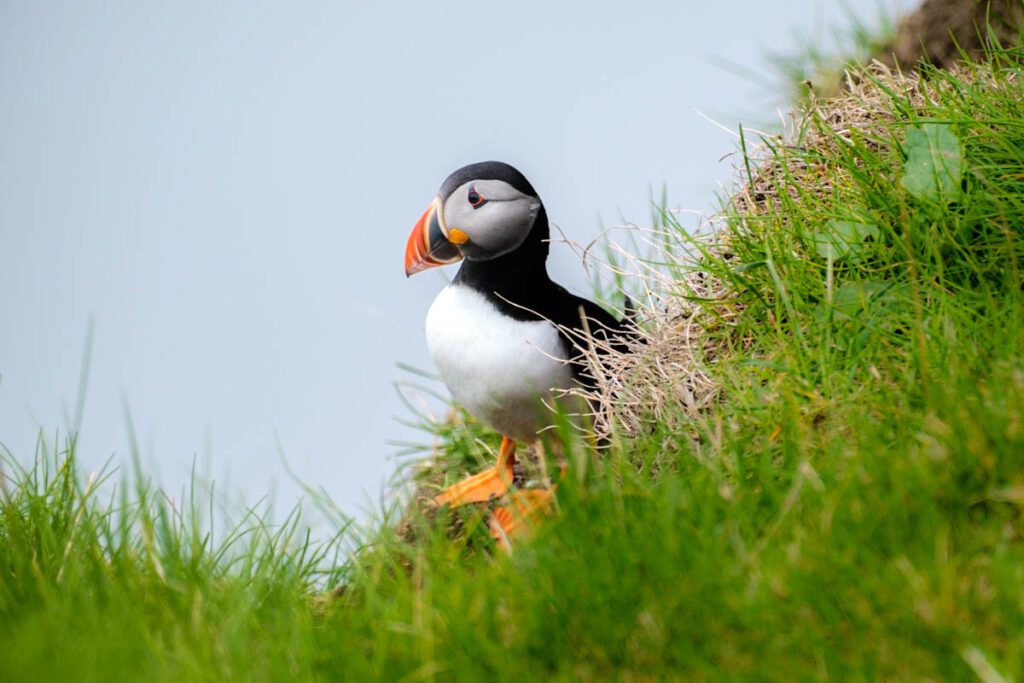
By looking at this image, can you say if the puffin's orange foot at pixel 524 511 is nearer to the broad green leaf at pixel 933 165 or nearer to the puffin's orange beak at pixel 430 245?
the puffin's orange beak at pixel 430 245

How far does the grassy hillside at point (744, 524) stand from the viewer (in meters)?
2.46

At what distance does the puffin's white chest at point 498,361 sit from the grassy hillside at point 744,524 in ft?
0.87

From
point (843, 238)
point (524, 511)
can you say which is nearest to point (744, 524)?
point (524, 511)

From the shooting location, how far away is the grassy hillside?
8.07ft

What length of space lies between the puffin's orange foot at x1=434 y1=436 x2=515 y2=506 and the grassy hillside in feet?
0.79

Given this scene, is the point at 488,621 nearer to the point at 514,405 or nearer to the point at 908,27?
the point at 514,405

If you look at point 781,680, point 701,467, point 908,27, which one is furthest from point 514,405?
point 908,27

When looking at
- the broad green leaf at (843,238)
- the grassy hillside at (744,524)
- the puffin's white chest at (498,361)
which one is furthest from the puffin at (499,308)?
the broad green leaf at (843,238)

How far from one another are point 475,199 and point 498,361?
2.03 ft

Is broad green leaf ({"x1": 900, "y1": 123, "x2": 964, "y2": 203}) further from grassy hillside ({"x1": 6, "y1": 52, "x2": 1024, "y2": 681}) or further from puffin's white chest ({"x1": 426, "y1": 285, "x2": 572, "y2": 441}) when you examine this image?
puffin's white chest ({"x1": 426, "y1": 285, "x2": 572, "y2": 441})

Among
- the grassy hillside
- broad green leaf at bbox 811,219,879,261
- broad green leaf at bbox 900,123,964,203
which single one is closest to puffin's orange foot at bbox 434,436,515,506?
the grassy hillside

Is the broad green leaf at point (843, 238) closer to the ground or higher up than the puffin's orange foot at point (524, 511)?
higher up

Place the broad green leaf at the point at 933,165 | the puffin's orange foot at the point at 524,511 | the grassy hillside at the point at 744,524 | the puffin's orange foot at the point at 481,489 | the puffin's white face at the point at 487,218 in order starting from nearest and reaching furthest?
the grassy hillside at the point at 744,524, the puffin's orange foot at the point at 524,511, the broad green leaf at the point at 933,165, the puffin's white face at the point at 487,218, the puffin's orange foot at the point at 481,489

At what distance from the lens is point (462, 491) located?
460 centimetres
